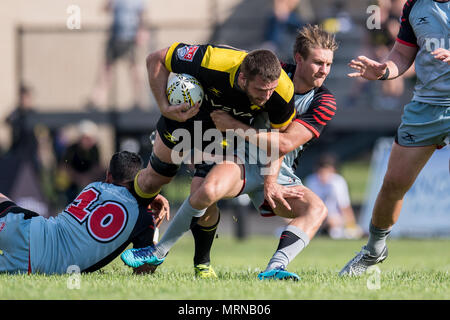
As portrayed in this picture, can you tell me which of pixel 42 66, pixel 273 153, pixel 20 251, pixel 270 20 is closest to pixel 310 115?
pixel 273 153

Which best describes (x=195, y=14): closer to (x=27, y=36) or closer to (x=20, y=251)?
(x=27, y=36)

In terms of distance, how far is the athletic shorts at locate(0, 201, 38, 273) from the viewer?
5.79 metres

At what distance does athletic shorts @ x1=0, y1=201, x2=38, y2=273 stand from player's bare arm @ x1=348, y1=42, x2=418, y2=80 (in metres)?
2.68

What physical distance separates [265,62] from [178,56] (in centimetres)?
95

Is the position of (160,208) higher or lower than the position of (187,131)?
lower

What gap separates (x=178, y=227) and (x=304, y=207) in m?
0.99

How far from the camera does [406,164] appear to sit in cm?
595

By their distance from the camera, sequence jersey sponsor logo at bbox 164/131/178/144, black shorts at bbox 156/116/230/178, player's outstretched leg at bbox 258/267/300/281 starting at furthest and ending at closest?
jersey sponsor logo at bbox 164/131/178/144 → black shorts at bbox 156/116/230/178 → player's outstretched leg at bbox 258/267/300/281

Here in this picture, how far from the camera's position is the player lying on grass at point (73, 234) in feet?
19.0

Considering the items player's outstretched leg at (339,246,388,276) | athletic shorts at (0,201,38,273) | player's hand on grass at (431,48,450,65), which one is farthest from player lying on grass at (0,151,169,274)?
player's hand on grass at (431,48,450,65)

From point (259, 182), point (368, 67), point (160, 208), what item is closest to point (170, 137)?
point (160, 208)

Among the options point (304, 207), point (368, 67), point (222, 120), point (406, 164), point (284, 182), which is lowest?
point (304, 207)

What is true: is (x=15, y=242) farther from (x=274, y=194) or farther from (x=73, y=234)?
(x=274, y=194)

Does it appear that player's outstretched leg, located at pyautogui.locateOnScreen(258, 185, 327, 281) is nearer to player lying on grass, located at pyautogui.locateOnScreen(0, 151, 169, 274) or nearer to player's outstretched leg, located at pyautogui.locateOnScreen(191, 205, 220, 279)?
player's outstretched leg, located at pyautogui.locateOnScreen(191, 205, 220, 279)
